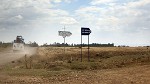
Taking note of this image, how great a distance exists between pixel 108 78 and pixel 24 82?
525 centimetres

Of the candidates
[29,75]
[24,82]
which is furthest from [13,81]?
[29,75]

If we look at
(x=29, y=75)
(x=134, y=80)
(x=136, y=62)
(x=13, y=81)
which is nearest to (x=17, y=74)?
(x=29, y=75)

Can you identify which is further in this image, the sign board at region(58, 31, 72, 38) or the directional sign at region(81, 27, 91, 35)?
the sign board at region(58, 31, 72, 38)

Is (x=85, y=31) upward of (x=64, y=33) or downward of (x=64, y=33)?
downward

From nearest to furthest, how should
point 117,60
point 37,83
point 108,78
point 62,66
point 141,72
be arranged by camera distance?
1. point 37,83
2. point 108,78
3. point 141,72
4. point 62,66
5. point 117,60

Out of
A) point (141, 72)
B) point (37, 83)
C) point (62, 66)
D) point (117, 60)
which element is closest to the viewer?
point (37, 83)

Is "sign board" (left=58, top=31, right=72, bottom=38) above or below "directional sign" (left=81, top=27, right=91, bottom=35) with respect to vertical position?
above

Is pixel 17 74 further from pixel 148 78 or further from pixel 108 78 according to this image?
pixel 148 78

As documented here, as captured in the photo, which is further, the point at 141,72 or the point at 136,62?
the point at 136,62

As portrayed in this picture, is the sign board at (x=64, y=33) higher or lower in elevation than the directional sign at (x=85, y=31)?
higher

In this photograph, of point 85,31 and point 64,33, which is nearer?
point 85,31

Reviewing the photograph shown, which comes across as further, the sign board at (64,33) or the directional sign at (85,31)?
the sign board at (64,33)

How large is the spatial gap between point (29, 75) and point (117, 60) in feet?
39.0

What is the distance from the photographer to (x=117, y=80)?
1945 centimetres
